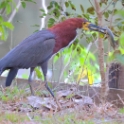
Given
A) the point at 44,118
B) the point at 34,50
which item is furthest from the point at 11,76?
the point at 44,118

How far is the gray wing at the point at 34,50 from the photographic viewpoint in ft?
14.8

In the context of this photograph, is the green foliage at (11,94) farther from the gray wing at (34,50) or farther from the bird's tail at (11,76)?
the gray wing at (34,50)

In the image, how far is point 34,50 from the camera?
4.57 meters

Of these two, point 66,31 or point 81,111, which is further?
point 66,31

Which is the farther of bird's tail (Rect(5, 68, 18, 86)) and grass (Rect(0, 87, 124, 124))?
bird's tail (Rect(5, 68, 18, 86))

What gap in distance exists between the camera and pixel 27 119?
139 inches

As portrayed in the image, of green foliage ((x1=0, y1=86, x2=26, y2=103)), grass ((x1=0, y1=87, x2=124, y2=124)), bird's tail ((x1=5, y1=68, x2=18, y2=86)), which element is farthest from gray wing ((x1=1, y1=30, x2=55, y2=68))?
grass ((x1=0, y1=87, x2=124, y2=124))

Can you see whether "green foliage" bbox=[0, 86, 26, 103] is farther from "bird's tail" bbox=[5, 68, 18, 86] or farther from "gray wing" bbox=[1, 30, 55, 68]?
"gray wing" bbox=[1, 30, 55, 68]

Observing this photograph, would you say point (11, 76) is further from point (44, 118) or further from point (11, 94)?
point (44, 118)

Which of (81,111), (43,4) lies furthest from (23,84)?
(43,4)

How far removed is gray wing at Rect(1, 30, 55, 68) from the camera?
14.8 ft

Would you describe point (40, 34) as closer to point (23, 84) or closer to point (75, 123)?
point (23, 84)

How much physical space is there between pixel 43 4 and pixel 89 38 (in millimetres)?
3497

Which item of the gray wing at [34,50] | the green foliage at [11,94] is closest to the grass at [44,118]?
the green foliage at [11,94]
